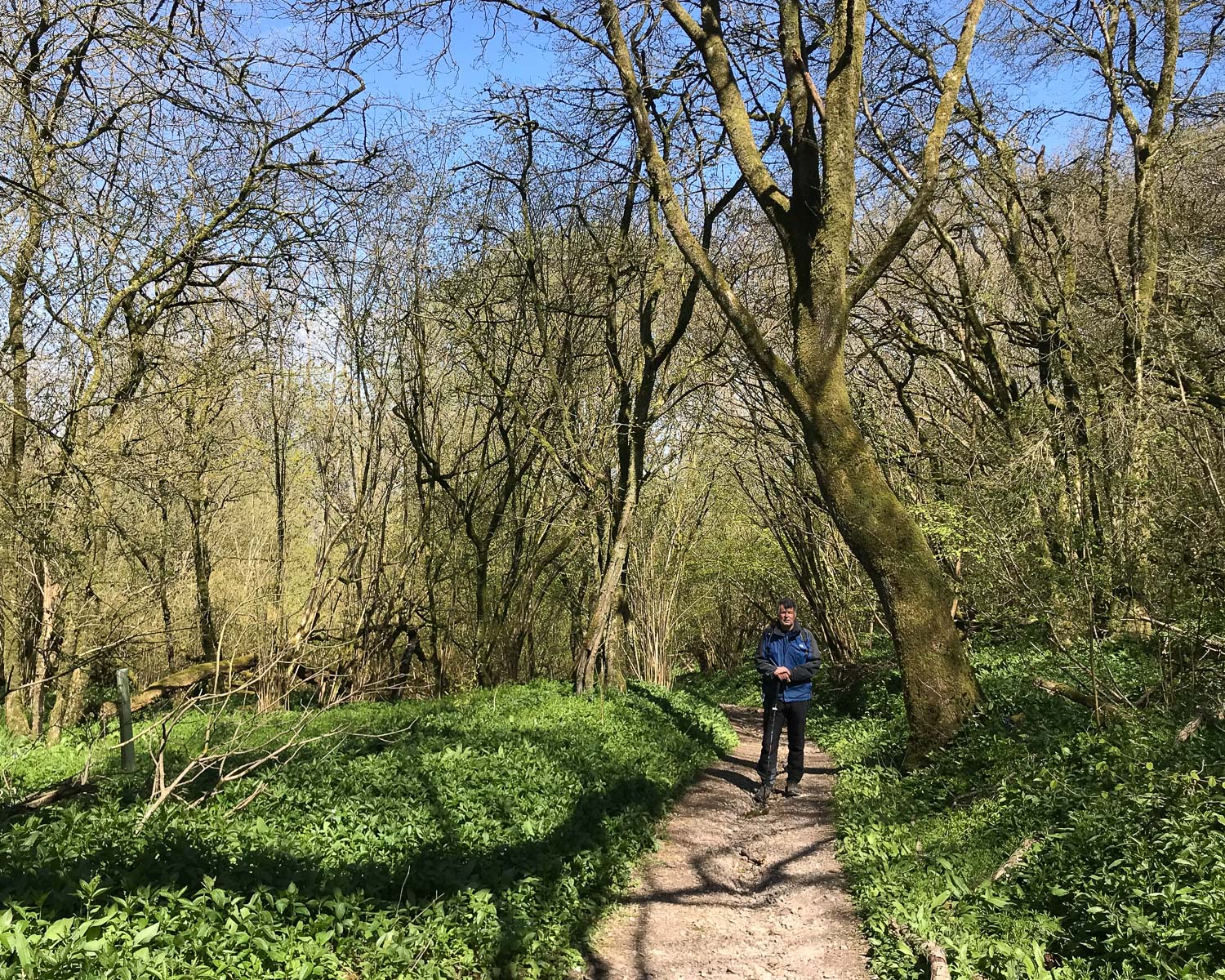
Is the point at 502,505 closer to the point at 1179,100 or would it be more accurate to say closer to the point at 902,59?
the point at 902,59

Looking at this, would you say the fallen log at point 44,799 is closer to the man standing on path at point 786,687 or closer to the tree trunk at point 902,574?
the man standing on path at point 786,687

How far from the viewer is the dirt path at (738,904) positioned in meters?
4.59

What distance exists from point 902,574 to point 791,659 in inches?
64.5

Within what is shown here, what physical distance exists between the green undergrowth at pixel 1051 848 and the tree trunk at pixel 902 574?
284 millimetres

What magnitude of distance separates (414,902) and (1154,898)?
3.56 m

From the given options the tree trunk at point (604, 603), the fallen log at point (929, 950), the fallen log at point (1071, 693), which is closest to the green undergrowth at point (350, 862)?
the fallen log at point (929, 950)

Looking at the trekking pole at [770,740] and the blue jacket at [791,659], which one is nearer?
the trekking pole at [770,740]

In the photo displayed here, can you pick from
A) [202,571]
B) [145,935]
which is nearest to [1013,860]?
[145,935]

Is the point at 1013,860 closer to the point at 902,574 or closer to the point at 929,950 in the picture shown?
the point at 929,950

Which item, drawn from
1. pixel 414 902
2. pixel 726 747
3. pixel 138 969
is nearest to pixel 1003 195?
pixel 726 747

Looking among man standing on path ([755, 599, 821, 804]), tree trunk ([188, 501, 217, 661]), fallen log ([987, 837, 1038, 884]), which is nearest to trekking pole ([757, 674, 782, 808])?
man standing on path ([755, 599, 821, 804])

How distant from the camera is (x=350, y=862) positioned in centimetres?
463

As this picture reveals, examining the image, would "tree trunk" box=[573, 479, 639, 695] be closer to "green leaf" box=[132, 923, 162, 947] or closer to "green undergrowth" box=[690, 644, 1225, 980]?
"green undergrowth" box=[690, 644, 1225, 980]

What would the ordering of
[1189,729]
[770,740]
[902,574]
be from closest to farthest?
1. [1189,729]
2. [902,574]
3. [770,740]
